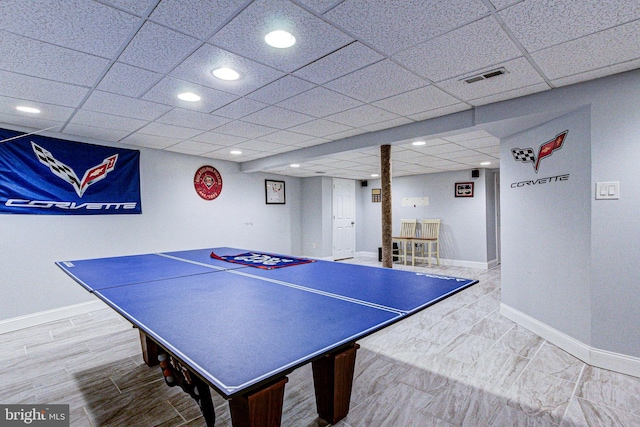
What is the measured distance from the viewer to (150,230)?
5.09 m

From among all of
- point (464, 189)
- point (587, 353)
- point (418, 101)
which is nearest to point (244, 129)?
point (418, 101)

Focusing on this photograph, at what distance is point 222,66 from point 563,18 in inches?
81.7

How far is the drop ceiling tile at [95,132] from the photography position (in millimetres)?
3883

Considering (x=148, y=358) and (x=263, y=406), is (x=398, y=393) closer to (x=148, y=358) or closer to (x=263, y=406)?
(x=263, y=406)

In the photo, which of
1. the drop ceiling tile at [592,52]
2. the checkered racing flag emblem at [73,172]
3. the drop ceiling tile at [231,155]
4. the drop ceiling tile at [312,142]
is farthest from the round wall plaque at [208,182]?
the drop ceiling tile at [592,52]

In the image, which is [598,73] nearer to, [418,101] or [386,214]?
[418,101]

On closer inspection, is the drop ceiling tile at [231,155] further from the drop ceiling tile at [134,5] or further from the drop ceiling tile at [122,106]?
the drop ceiling tile at [134,5]

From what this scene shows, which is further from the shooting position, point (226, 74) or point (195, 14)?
point (226, 74)

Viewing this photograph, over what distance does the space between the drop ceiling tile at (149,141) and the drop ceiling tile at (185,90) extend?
1.52 meters

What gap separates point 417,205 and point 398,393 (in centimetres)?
649

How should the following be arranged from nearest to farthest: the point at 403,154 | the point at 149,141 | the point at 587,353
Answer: the point at 587,353 → the point at 149,141 → the point at 403,154

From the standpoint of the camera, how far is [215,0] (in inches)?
62.4

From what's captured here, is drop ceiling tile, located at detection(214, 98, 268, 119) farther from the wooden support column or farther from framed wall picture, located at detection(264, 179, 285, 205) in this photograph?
framed wall picture, located at detection(264, 179, 285, 205)

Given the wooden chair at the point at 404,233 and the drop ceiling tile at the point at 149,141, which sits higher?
the drop ceiling tile at the point at 149,141
